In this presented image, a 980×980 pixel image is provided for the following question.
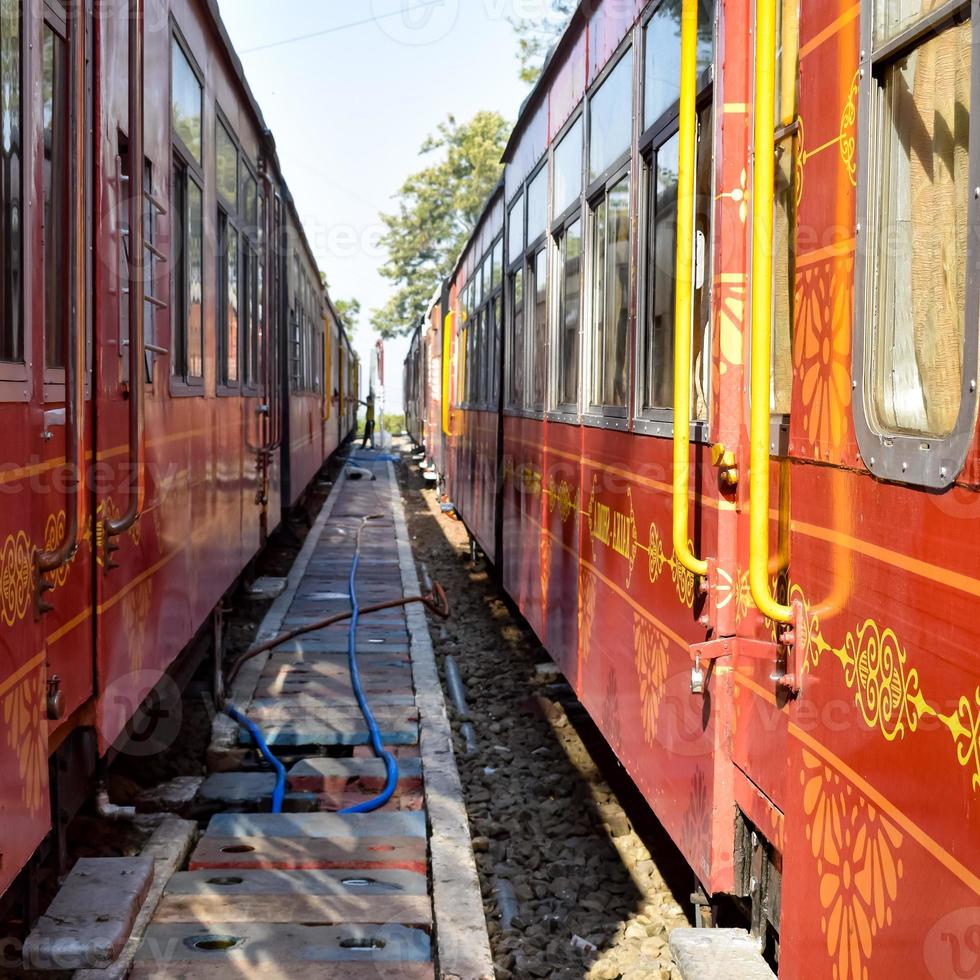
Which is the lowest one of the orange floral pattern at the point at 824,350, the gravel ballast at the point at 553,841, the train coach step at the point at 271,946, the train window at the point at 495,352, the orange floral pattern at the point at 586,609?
the gravel ballast at the point at 553,841

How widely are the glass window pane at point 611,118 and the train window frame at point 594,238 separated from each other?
2 centimetres

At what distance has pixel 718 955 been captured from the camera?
3.08 meters

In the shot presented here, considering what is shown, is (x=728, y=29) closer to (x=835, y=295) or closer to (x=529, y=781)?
(x=835, y=295)

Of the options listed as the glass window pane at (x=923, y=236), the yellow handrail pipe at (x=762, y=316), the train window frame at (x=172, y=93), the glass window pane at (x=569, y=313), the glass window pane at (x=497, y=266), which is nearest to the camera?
the glass window pane at (x=923, y=236)

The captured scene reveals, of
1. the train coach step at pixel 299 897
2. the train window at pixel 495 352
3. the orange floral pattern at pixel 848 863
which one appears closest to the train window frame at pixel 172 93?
the train coach step at pixel 299 897

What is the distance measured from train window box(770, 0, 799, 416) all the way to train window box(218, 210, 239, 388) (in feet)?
14.7

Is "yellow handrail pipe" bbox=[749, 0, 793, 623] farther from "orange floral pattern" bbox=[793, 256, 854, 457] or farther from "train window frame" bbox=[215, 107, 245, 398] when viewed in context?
"train window frame" bbox=[215, 107, 245, 398]

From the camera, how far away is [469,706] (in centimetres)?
754

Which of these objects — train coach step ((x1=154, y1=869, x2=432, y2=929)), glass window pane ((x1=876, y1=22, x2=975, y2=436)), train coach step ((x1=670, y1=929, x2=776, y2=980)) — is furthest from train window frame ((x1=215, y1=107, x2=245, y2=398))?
glass window pane ((x1=876, y1=22, x2=975, y2=436))

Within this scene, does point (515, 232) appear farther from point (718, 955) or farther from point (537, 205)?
point (718, 955)

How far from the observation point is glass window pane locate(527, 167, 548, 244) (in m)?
6.80

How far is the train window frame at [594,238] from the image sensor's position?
14.1 ft

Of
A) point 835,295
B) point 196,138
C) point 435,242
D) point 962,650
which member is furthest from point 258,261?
point 435,242

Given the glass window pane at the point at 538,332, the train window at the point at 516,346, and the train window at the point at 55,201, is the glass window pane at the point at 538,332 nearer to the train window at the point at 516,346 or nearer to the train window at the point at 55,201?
the train window at the point at 516,346
